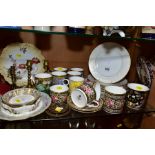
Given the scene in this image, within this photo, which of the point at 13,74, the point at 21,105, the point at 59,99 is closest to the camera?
the point at 21,105

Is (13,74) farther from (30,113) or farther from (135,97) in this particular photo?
(135,97)

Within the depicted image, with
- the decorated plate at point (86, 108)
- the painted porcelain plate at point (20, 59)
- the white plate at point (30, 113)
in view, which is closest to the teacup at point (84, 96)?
the decorated plate at point (86, 108)

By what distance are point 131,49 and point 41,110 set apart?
0.66 meters

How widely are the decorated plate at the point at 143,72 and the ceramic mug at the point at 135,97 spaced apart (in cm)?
11

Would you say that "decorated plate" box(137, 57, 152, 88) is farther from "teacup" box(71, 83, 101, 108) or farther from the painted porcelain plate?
the painted porcelain plate

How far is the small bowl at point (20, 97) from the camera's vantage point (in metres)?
0.70

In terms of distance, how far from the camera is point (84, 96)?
0.78 metres

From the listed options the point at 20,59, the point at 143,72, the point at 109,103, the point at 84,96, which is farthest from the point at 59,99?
the point at 143,72

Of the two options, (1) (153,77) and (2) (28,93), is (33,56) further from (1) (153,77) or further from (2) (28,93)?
(1) (153,77)

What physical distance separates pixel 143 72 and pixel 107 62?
0.20 metres

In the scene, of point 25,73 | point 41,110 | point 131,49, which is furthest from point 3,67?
point 131,49

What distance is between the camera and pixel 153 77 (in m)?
0.89

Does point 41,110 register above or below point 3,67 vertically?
below

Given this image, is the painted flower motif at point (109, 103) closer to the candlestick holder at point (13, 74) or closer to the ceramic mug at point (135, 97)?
the ceramic mug at point (135, 97)
